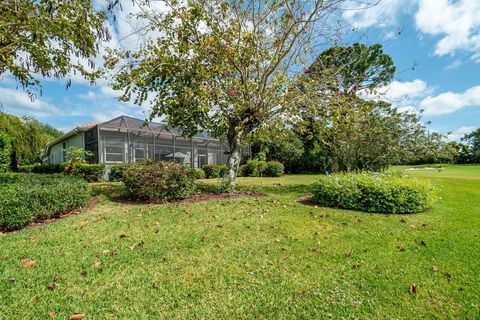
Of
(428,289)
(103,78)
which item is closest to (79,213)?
(103,78)

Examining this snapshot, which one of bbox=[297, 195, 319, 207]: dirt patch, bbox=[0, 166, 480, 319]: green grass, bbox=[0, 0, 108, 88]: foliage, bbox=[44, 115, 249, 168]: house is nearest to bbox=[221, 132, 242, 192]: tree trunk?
bbox=[297, 195, 319, 207]: dirt patch

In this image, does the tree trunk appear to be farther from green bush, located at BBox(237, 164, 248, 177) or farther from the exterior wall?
the exterior wall

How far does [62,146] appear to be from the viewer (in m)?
21.5

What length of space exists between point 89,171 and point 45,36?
947 cm

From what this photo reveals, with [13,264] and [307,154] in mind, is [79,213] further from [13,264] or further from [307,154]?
[307,154]

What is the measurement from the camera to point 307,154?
22281 mm

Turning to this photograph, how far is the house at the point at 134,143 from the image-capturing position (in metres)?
15.8

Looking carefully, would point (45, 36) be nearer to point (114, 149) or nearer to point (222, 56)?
point (222, 56)

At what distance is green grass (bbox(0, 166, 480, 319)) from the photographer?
2.43 metres

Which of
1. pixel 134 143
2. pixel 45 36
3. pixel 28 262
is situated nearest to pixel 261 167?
pixel 134 143

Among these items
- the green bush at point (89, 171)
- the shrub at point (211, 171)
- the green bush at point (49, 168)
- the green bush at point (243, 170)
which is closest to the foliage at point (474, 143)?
the green bush at point (243, 170)

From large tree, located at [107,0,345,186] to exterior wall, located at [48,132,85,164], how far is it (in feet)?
40.7

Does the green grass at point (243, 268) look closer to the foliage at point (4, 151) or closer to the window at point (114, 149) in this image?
the window at point (114, 149)

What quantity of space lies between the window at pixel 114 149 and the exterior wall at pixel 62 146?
8.95 ft
